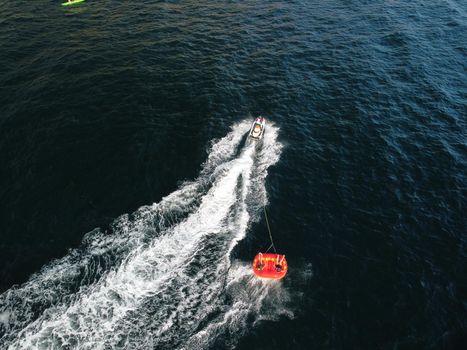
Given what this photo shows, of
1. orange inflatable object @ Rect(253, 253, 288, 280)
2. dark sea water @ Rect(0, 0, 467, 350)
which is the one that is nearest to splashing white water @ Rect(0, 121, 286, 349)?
dark sea water @ Rect(0, 0, 467, 350)

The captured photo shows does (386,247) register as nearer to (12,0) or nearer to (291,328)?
(291,328)

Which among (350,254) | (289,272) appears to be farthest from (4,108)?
(350,254)

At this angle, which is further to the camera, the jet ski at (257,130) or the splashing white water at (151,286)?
the jet ski at (257,130)

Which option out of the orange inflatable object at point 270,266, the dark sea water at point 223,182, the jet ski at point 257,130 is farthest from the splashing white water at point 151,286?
the jet ski at point 257,130

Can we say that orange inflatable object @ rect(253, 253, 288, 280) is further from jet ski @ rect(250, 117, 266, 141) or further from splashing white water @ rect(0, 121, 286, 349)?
jet ski @ rect(250, 117, 266, 141)

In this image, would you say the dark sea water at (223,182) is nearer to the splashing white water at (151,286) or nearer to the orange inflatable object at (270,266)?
the splashing white water at (151,286)
